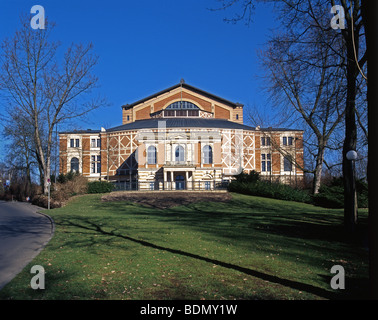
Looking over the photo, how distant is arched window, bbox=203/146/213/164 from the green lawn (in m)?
37.6

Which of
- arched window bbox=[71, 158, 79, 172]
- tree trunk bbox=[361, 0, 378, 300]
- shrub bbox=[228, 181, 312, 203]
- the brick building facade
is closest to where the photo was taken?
tree trunk bbox=[361, 0, 378, 300]

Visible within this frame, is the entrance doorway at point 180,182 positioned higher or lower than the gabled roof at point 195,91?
lower

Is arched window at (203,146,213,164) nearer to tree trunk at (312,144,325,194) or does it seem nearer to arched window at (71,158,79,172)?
tree trunk at (312,144,325,194)

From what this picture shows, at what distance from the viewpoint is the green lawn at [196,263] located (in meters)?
6.46

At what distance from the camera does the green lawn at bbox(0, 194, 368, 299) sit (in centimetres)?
646

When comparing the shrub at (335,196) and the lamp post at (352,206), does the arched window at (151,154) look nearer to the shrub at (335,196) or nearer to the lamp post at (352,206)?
the shrub at (335,196)

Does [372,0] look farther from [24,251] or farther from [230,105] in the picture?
[230,105]

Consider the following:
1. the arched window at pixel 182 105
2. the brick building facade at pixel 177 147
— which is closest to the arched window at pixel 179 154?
the brick building facade at pixel 177 147

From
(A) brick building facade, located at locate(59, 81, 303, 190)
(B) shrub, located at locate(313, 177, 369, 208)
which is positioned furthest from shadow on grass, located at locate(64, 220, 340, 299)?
(A) brick building facade, located at locate(59, 81, 303, 190)

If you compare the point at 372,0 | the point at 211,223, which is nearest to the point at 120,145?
the point at 211,223

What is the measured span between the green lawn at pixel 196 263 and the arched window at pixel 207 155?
37.6 meters

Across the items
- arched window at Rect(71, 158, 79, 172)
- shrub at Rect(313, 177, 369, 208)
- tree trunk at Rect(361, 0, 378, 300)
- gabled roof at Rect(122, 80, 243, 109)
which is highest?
gabled roof at Rect(122, 80, 243, 109)
